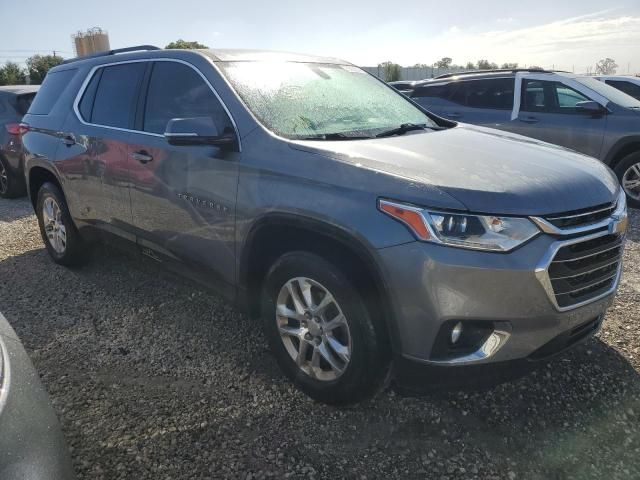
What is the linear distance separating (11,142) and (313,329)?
690 centimetres

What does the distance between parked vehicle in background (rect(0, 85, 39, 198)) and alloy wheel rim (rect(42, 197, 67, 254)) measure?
3356 mm

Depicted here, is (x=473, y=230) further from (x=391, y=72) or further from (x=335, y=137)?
(x=391, y=72)

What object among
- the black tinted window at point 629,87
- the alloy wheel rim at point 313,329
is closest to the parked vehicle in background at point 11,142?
the alloy wheel rim at point 313,329

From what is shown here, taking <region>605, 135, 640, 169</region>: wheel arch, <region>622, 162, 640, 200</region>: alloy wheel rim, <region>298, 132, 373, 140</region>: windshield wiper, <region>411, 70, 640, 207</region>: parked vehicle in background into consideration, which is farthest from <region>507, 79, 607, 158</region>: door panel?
<region>298, 132, 373, 140</region>: windshield wiper

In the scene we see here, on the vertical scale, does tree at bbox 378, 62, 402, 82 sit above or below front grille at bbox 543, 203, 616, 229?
above

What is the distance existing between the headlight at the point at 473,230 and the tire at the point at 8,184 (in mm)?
7514

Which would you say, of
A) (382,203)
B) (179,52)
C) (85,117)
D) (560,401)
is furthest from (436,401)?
(85,117)

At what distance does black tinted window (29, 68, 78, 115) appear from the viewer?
14.9 ft

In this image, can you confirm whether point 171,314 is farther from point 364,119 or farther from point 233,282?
point 364,119

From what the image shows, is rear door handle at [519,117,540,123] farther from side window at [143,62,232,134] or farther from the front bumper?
the front bumper

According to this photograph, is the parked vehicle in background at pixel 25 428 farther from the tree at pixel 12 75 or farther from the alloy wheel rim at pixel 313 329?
the tree at pixel 12 75

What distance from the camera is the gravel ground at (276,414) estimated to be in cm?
231

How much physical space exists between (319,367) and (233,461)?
1.98ft

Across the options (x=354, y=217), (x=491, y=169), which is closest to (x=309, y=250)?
(x=354, y=217)
